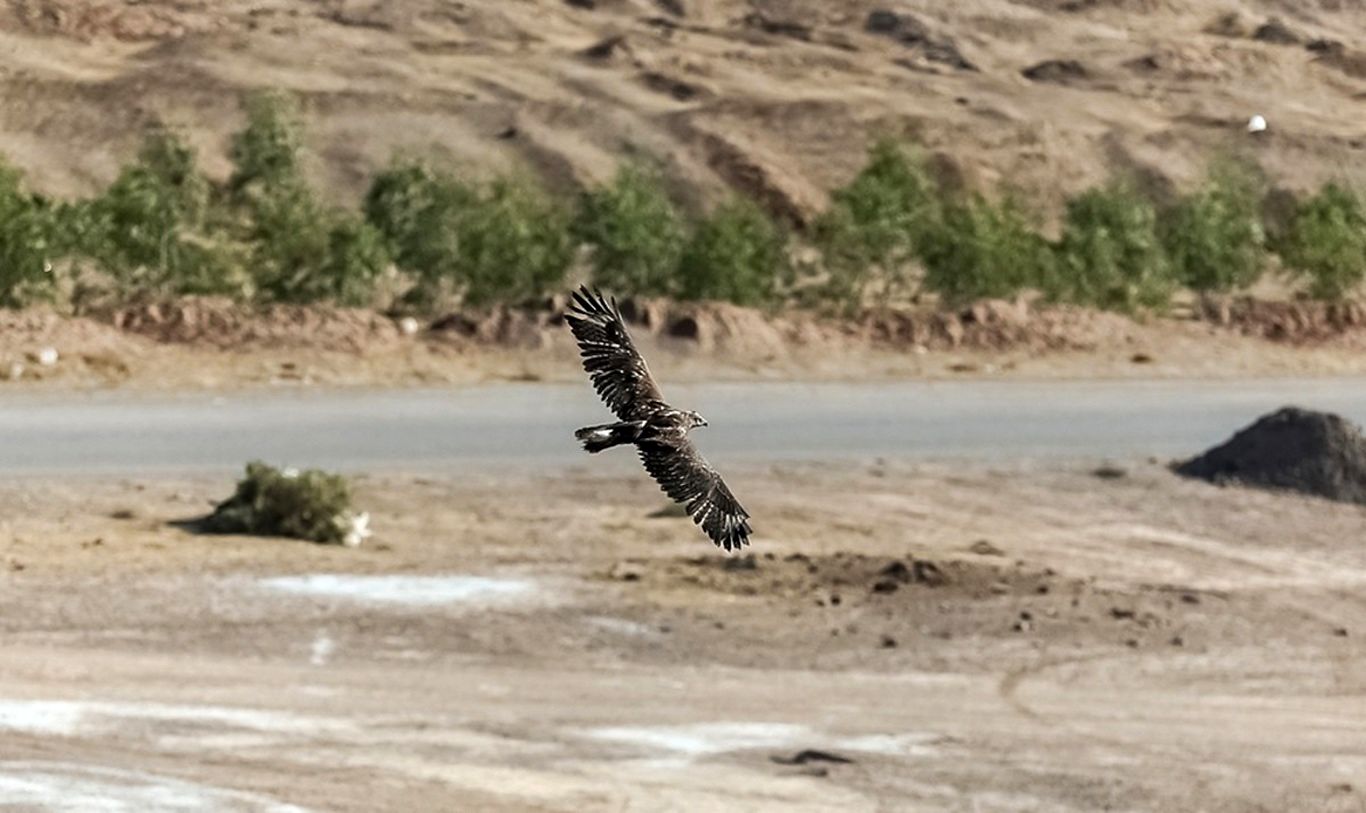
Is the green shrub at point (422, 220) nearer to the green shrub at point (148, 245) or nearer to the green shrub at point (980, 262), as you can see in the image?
the green shrub at point (148, 245)

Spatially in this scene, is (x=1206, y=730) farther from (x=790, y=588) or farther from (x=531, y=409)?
(x=531, y=409)

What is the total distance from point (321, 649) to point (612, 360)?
12543mm

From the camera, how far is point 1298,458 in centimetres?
3353

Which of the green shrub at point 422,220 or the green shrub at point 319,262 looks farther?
the green shrub at point 422,220

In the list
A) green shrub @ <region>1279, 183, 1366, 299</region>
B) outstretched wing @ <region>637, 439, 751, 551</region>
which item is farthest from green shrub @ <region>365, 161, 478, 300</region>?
outstretched wing @ <region>637, 439, 751, 551</region>

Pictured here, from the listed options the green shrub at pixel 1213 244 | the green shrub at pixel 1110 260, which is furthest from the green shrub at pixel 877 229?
the green shrub at pixel 1213 244

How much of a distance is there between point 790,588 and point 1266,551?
6.17m

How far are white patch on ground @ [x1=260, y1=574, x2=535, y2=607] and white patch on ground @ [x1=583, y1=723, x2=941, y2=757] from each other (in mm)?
4545

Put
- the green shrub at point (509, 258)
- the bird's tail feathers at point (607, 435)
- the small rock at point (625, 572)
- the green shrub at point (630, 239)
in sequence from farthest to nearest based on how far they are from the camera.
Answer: the green shrub at point (630, 239)
the green shrub at point (509, 258)
the small rock at point (625, 572)
the bird's tail feathers at point (607, 435)

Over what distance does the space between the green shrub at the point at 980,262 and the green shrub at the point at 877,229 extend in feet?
1.90

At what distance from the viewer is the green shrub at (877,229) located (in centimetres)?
4922

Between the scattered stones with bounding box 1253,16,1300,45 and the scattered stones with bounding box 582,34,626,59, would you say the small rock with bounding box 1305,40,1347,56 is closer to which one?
the scattered stones with bounding box 1253,16,1300,45

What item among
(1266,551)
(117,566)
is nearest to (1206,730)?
(1266,551)

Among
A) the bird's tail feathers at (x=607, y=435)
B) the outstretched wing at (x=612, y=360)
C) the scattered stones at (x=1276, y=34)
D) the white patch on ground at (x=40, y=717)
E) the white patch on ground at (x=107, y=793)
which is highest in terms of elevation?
the scattered stones at (x=1276, y=34)
